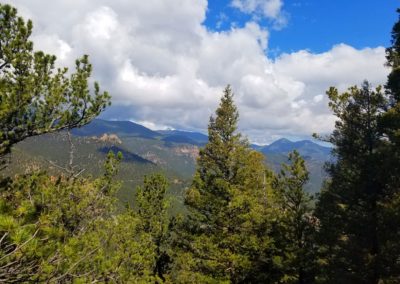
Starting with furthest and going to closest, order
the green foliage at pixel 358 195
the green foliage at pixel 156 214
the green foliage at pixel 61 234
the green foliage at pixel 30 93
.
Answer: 1. the green foliage at pixel 156 214
2. the green foliage at pixel 358 195
3. the green foliage at pixel 30 93
4. the green foliage at pixel 61 234

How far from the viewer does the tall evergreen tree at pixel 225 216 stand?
21.3 metres

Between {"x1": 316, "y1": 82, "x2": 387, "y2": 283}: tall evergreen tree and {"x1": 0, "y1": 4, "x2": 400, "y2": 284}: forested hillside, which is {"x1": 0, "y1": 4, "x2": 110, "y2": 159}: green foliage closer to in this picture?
{"x1": 0, "y1": 4, "x2": 400, "y2": 284}: forested hillside

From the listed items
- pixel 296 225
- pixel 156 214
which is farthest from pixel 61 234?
pixel 156 214

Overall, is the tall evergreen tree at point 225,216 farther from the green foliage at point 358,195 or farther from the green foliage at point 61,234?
the green foliage at point 61,234

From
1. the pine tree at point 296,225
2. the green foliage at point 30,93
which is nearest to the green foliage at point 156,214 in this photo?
the pine tree at point 296,225

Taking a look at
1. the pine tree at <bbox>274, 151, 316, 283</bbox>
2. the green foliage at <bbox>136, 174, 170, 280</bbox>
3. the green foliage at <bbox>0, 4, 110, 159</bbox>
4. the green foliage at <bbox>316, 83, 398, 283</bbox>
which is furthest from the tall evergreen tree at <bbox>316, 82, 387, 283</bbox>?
the green foliage at <bbox>0, 4, 110, 159</bbox>

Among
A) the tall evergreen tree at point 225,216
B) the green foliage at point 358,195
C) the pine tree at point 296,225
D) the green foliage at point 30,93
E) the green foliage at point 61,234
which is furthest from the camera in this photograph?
the pine tree at point 296,225

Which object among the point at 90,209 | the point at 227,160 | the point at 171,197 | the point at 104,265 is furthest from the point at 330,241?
the point at 104,265

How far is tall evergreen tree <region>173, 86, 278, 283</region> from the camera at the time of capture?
21.3 metres

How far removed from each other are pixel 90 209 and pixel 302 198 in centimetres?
1769

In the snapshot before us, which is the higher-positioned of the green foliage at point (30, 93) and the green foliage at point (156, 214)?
the green foliage at point (30, 93)

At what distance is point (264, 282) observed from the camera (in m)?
23.0

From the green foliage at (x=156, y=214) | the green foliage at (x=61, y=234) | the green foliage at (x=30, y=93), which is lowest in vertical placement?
the green foliage at (x=156, y=214)

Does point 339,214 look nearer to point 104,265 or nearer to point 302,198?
point 302,198
